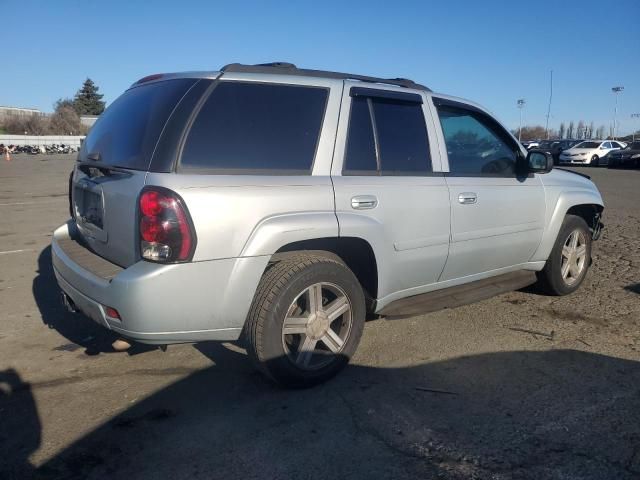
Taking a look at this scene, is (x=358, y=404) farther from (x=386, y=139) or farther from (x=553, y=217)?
(x=553, y=217)

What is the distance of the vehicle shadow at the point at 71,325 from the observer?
4.00m

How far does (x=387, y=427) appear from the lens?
114 inches

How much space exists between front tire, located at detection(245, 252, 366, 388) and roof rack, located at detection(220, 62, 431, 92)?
3.85ft

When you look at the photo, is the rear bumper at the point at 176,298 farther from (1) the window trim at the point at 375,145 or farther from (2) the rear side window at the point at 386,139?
(2) the rear side window at the point at 386,139

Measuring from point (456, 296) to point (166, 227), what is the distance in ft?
7.77

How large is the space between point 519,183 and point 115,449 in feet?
12.0

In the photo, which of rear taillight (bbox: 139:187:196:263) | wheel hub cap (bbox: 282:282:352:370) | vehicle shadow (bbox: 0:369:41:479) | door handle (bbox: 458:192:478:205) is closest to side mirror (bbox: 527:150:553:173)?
door handle (bbox: 458:192:478:205)

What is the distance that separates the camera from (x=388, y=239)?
356cm

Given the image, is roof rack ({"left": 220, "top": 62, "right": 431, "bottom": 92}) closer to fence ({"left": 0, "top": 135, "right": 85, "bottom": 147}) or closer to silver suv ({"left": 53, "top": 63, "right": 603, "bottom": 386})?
silver suv ({"left": 53, "top": 63, "right": 603, "bottom": 386})

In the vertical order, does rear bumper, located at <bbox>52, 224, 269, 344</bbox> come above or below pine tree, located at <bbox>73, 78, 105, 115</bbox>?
below

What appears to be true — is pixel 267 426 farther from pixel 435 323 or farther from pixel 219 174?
pixel 435 323

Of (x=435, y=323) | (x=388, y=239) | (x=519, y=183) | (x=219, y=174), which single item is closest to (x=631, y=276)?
(x=519, y=183)

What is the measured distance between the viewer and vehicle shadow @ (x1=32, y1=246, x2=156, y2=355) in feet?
13.1

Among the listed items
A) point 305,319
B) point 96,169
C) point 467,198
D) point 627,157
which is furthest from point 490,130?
point 627,157
